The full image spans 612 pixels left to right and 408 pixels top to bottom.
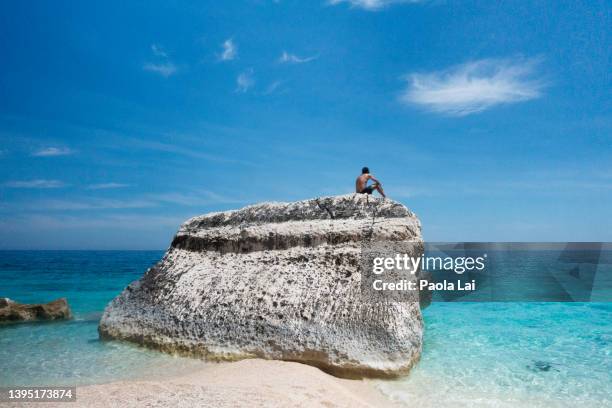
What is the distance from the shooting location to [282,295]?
6.88m

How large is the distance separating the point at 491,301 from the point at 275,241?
11887mm

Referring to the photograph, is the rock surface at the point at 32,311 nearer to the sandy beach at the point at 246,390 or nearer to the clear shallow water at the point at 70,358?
the clear shallow water at the point at 70,358

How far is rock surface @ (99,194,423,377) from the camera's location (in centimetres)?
607

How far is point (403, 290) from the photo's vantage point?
671 centimetres

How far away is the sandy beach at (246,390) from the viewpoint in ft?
13.6

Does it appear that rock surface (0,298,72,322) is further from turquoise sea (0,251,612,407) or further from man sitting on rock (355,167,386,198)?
man sitting on rock (355,167,386,198)

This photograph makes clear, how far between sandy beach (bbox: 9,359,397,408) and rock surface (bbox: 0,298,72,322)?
7497mm

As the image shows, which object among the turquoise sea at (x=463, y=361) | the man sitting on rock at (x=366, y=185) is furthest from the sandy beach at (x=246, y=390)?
the man sitting on rock at (x=366, y=185)

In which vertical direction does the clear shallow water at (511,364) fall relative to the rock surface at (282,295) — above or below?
below

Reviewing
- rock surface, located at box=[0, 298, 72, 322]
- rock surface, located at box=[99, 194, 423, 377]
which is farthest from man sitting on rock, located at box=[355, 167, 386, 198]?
rock surface, located at box=[0, 298, 72, 322]

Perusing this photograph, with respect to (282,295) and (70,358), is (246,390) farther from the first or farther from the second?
(70,358)

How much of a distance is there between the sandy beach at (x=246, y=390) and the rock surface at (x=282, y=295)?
42cm

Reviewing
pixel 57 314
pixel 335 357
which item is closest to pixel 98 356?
pixel 335 357

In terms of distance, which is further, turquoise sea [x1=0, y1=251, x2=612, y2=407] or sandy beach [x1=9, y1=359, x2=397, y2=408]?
turquoise sea [x1=0, y1=251, x2=612, y2=407]
